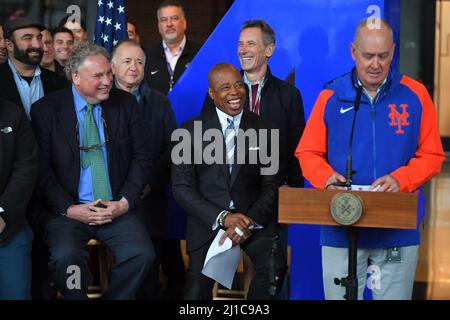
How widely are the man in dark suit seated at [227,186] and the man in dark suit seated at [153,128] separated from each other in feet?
2.33

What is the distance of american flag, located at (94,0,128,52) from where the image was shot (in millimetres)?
6148

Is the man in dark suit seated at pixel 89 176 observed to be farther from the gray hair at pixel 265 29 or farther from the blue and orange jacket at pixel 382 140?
the blue and orange jacket at pixel 382 140

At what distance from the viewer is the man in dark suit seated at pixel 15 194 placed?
183 inches

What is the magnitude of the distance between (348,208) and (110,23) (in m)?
3.08

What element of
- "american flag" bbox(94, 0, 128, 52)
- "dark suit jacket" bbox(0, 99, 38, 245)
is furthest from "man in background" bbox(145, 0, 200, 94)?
"dark suit jacket" bbox(0, 99, 38, 245)

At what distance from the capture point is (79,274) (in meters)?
4.76

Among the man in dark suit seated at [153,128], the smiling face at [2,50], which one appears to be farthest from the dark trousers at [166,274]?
the smiling face at [2,50]

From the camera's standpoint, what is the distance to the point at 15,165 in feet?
15.5

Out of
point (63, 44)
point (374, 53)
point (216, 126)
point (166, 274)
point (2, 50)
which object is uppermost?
point (63, 44)

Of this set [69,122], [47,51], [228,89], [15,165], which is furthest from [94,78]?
[47,51]

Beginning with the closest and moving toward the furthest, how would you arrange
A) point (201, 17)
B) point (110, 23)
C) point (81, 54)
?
1. point (81, 54)
2. point (110, 23)
3. point (201, 17)

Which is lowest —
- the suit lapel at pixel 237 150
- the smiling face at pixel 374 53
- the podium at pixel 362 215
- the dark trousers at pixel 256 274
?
the dark trousers at pixel 256 274

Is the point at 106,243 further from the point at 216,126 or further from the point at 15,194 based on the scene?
the point at 216,126

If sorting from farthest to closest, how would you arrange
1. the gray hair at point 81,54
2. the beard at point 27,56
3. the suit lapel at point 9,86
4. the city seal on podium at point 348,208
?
the beard at point 27,56, the suit lapel at point 9,86, the gray hair at point 81,54, the city seal on podium at point 348,208
